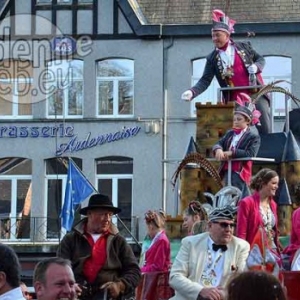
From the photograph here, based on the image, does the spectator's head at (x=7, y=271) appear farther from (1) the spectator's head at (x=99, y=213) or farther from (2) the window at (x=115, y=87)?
(2) the window at (x=115, y=87)

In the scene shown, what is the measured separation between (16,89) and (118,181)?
4210 millimetres

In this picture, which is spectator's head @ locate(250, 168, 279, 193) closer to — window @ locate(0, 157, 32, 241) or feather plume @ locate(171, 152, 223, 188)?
feather plume @ locate(171, 152, 223, 188)

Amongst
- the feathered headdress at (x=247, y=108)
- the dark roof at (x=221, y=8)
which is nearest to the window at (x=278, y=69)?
the dark roof at (x=221, y=8)

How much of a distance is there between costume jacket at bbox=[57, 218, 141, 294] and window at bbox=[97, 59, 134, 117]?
2562 centimetres

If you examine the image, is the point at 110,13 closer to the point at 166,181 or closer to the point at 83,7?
the point at 83,7

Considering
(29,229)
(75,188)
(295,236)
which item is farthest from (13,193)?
(295,236)

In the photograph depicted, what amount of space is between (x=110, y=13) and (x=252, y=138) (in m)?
23.1

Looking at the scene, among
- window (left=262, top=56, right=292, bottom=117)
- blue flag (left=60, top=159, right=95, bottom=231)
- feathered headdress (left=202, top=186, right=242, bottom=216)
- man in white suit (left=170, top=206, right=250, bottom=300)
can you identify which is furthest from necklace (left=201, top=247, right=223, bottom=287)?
window (left=262, top=56, right=292, bottom=117)

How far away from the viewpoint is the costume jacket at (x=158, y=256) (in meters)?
11.5

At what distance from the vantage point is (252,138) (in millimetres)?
12266

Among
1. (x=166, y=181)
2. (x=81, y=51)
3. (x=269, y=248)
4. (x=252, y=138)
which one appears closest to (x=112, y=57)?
(x=81, y=51)

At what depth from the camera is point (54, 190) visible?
1375 inches

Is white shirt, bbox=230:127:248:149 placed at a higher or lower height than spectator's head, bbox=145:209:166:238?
higher

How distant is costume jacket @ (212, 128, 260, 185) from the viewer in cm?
1223
